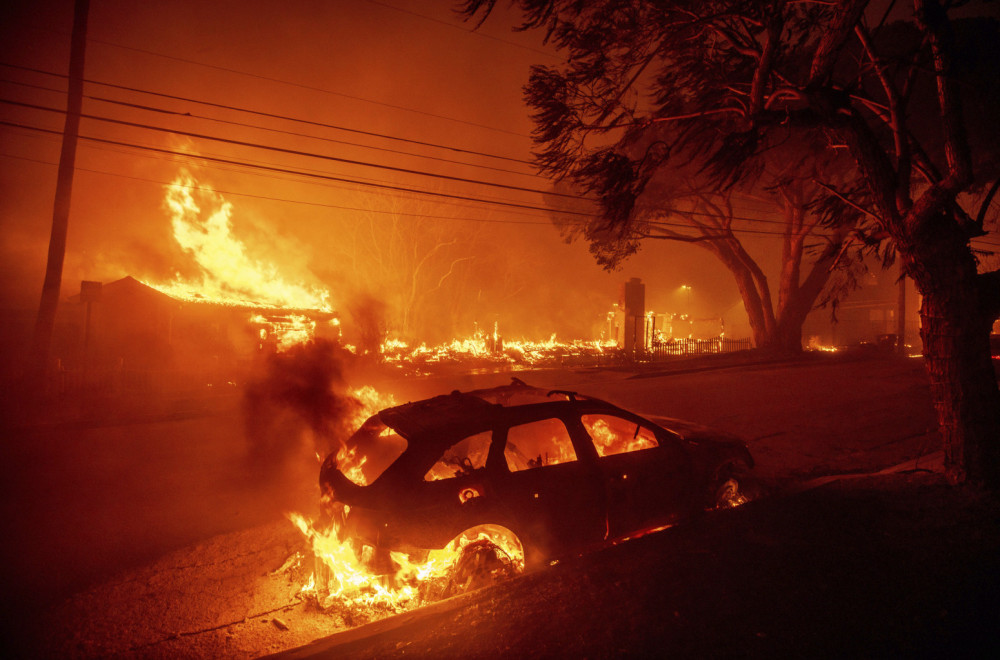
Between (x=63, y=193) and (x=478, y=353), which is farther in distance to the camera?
(x=478, y=353)

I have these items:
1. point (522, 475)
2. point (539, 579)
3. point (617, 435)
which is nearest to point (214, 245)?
point (617, 435)

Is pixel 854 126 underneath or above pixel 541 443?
above

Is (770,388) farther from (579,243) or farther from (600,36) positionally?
(579,243)

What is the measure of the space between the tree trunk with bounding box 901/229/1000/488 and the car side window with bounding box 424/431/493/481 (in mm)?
4580

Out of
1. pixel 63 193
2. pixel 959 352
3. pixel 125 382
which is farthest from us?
pixel 125 382

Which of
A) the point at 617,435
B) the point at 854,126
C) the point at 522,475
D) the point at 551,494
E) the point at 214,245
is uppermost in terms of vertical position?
the point at 214,245

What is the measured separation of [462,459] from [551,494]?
0.74 meters

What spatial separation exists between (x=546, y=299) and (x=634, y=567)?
50275 mm

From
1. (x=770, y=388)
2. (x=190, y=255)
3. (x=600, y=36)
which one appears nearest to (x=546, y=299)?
(x=190, y=255)

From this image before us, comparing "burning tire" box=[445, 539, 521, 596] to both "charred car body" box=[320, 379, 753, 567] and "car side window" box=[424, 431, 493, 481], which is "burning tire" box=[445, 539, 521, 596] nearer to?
"charred car body" box=[320, 379, 753, 567]

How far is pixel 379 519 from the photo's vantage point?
140 inches

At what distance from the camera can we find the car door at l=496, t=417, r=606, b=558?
13.1ft

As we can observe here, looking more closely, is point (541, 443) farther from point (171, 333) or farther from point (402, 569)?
point (171, 333)

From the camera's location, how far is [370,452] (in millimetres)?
4301
